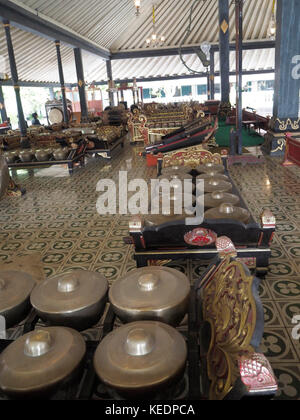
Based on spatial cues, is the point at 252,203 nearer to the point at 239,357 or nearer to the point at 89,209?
the point at 89,209

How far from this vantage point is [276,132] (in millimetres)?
5625

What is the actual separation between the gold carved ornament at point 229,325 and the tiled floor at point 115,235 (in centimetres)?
52

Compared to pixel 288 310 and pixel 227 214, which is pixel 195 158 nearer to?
pixel 227 214

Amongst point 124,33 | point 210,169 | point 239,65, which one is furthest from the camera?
point 124,33

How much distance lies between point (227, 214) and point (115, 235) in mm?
1117

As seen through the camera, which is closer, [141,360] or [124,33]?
[141,360]

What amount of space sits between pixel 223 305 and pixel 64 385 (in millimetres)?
521

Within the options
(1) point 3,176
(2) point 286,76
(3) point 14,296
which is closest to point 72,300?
(3) point 14,296

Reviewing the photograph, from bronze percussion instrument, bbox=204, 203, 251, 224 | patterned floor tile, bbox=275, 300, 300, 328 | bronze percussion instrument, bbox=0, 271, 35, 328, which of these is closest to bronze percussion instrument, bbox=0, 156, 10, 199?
bronze percussion instrument, bbox=0, 271, 35, 328

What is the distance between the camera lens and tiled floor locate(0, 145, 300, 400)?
1697mm

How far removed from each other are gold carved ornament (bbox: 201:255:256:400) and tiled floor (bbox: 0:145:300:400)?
516mm

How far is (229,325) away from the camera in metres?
0.97
